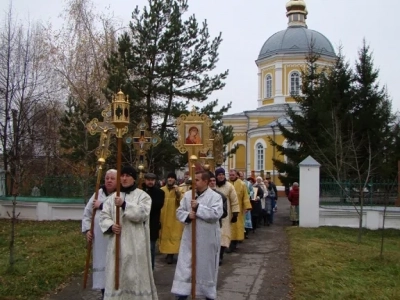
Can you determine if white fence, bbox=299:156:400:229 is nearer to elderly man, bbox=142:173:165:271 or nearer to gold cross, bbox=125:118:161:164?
gold cross, bbox=125:118:161:164

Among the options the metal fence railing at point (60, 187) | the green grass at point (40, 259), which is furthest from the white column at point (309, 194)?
the metal fence railing at point (60, 187)

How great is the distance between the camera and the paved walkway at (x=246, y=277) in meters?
7.57

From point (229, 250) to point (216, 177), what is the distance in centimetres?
195

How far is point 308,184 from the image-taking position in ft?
51.9

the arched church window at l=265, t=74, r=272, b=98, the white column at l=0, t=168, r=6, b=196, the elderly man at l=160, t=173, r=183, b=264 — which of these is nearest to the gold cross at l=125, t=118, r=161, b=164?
the elderly man at l=160, t=173, r=183, b=264

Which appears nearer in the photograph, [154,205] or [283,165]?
[154,205]

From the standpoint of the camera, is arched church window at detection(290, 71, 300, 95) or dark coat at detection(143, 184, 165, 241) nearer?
dark coat at detection(143, 184, 165, 241)

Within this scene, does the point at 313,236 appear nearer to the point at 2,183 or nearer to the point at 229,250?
the point at 229,250

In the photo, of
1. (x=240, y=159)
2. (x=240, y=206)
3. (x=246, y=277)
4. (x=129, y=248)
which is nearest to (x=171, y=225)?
(x=246, y=277)

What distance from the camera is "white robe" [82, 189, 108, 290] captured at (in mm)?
6605

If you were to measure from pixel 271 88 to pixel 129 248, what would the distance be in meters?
39.8

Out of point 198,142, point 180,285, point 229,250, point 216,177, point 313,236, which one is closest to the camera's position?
point 180,285

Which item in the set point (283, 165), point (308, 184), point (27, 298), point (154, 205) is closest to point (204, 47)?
point (283, 165)

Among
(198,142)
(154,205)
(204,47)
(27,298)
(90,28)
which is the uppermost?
(90,28)
